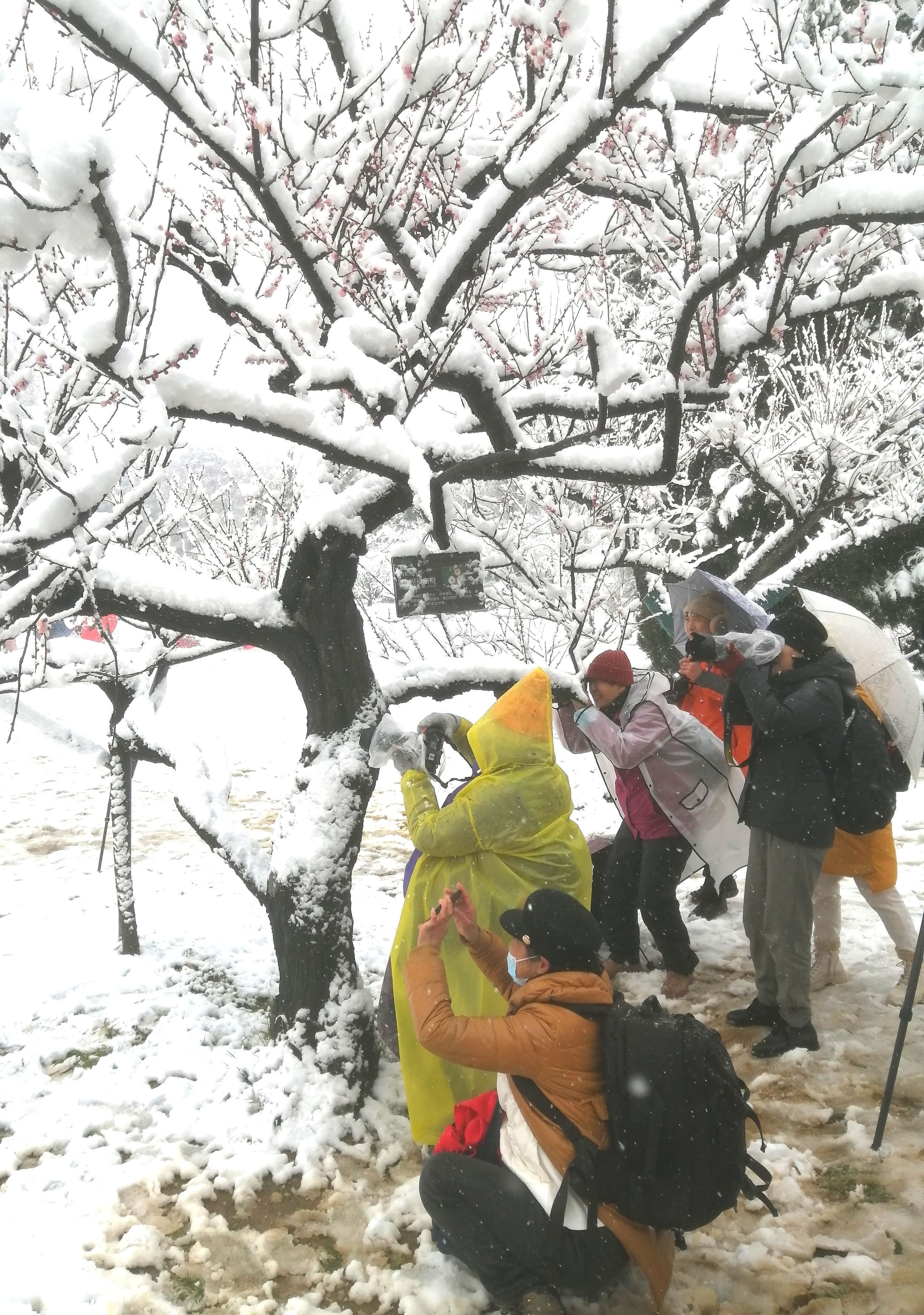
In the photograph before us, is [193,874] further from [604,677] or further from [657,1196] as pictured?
[657,1196]

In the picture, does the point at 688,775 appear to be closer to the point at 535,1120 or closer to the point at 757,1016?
the point at 757,1016

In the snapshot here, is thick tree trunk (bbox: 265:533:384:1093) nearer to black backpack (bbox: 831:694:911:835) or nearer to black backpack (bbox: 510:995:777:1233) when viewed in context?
black backpack (bbox: 510:995:777:1233)

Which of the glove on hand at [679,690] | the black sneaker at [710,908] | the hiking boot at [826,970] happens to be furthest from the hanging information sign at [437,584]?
the black sneaker at [710,908]

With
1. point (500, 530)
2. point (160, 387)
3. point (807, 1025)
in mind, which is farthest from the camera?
point (500, 530)

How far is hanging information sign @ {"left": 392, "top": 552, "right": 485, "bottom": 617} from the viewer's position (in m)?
3.38

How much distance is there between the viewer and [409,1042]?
2.80 meters

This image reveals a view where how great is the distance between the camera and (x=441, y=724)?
131 inches

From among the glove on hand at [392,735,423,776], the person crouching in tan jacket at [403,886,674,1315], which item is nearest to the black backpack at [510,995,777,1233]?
the person crouching in tan jacket at [403,886,674,1315]

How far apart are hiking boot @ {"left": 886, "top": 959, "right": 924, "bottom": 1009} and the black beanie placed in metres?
1.55

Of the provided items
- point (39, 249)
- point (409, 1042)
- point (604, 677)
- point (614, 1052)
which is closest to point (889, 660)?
point (604, 677)

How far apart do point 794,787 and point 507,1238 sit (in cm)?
191

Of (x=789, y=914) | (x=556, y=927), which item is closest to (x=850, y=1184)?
(x=789, y=914)

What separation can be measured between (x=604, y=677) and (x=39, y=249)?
106 inches

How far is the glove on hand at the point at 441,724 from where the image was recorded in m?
3.32
